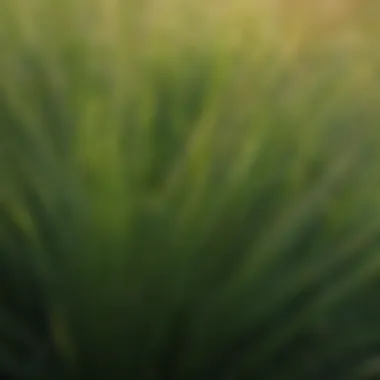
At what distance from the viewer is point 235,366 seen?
513 millimetres

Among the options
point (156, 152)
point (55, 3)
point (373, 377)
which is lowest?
point (373, 377)

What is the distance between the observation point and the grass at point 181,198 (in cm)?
44

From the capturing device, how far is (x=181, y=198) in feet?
1.45

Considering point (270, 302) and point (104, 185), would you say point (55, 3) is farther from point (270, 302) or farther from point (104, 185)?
point (270, 302)

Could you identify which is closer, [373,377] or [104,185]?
[104,185]

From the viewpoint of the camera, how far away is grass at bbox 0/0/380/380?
0.44 m

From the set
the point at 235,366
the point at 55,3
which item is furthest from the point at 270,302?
the point at 55,3

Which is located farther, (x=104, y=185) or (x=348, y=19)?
Result: (x=348, y=19)

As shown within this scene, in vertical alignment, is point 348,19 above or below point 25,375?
above

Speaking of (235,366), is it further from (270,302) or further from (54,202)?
(54,202)

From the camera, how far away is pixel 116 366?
473 mm

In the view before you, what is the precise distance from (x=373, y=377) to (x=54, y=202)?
0.30 m

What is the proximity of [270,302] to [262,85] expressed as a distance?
17cm

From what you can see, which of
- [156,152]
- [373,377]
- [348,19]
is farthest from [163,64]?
[373,377]
